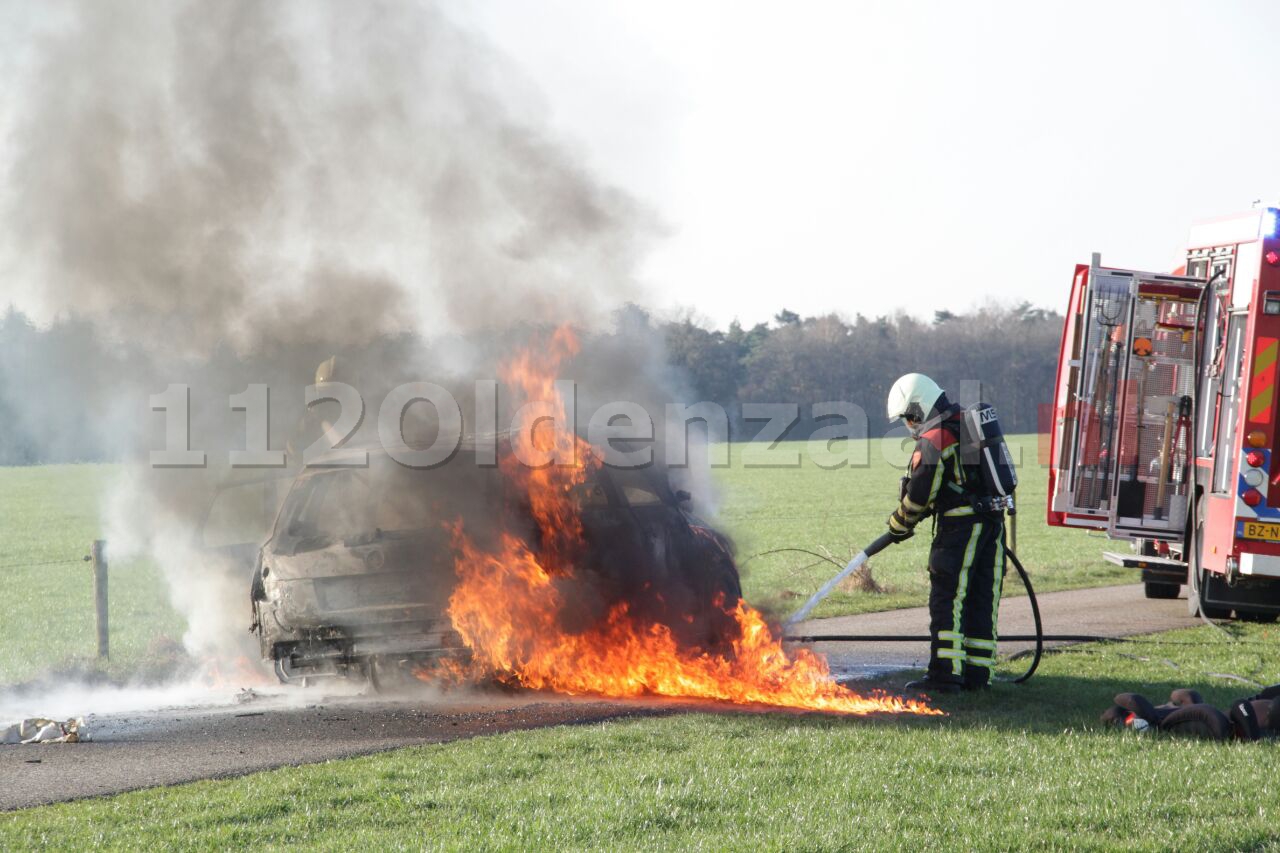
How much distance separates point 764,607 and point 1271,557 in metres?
4.10

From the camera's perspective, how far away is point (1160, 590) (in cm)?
1260

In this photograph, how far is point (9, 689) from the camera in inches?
355

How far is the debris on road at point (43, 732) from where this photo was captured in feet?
22.3

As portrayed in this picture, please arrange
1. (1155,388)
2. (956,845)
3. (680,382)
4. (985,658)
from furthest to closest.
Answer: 1. (680,382)
2. (1155,388)
3. (985,658)
4. (956,845)

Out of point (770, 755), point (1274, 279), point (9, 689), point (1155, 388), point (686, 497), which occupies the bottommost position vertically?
point (9, 689)

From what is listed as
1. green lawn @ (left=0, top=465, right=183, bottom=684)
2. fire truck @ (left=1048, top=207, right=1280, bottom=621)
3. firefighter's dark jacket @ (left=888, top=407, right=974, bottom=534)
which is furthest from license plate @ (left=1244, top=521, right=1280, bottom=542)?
green lawn @ (left=0, top=465, right=183, bottom=684)

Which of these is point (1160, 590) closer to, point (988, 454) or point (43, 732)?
point (988, 454)

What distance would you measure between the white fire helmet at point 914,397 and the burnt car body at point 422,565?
1.55 meters

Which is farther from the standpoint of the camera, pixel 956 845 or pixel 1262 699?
pixel 1262 699

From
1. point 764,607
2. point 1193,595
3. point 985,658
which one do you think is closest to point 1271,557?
point 1193,595

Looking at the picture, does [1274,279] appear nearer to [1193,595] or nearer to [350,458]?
[1193,595]

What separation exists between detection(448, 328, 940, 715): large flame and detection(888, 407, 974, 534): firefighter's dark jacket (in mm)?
1135

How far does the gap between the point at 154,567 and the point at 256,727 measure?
10505 millimetres

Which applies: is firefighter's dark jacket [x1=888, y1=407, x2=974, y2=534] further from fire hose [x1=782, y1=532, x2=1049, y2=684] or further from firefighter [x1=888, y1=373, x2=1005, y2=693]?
fire hose [x1=782, y1=532, x2=1049, y2=684]
